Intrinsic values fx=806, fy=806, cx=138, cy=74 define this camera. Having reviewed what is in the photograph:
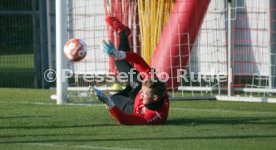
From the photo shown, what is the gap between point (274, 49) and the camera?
58.9ft

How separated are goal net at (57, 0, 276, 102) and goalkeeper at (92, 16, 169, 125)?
4617 mm

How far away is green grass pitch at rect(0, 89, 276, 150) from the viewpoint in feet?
33.2

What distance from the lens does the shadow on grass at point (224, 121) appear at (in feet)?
40.4

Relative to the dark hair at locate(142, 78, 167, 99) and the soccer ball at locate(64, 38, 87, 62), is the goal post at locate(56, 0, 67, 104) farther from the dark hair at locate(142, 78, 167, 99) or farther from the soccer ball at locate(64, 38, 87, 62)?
the dark hair at locate(142, 78, 167, 99)

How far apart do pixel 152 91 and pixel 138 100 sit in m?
0.62

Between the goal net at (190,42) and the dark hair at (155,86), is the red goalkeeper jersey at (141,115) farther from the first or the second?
the goal net at (190,42)

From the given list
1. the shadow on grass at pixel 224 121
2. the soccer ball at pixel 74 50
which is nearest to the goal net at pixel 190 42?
the soccer ball at pixel 74 50

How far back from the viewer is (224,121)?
1256 centimetres

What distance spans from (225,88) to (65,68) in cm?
437

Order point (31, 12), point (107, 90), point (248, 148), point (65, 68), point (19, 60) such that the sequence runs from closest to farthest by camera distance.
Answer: point (248, 148), point (65, 68), point (107, 90), point (31, 12), point (19, 60)

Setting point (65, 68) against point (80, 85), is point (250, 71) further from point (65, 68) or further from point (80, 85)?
point (65, 68)

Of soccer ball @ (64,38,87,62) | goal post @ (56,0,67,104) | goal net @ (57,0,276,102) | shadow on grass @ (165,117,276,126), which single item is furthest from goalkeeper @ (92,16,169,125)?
goal net @ (57,0,276,102)

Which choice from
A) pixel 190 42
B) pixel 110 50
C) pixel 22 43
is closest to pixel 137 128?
pixel 110 50

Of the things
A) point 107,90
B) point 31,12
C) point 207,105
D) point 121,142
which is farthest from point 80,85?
point 121,142
